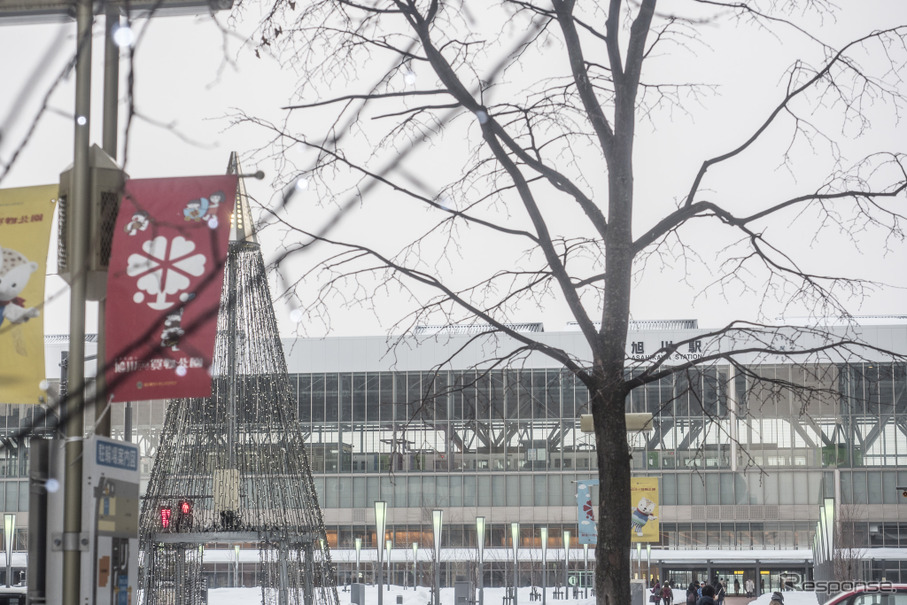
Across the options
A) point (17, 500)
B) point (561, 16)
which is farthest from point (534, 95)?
point (17, 500)

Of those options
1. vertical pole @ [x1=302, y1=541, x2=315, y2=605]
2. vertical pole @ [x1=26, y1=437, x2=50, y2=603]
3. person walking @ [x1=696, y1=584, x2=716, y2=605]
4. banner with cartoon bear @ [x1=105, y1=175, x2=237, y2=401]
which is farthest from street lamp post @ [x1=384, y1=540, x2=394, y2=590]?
vertical pole @ [x1=26, y1=437, x2=50, y2=603]

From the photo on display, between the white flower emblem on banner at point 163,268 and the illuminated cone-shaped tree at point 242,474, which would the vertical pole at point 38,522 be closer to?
the white flower emblem on banner at point 163,268

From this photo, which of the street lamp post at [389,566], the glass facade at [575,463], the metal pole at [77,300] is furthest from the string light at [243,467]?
the glass facade at [575,463]

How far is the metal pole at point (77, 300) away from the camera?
233 inches

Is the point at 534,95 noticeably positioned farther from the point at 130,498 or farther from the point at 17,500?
the point at 17,500

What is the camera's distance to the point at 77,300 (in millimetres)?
6312

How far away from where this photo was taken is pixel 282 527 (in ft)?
48.6

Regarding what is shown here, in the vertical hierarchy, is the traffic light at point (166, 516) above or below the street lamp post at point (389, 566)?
above

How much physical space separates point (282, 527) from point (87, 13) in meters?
9.65

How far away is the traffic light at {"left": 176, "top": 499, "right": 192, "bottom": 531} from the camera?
15.2 metres

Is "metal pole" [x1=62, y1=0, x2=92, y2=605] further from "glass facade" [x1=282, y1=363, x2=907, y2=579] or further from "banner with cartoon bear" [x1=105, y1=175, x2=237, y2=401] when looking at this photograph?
"glass facade" [x1=282, y1=363, x2=907, y2=579]

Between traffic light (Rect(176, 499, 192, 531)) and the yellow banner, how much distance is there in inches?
505

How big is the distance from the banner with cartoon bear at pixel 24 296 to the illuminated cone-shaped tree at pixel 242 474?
7.55 meters

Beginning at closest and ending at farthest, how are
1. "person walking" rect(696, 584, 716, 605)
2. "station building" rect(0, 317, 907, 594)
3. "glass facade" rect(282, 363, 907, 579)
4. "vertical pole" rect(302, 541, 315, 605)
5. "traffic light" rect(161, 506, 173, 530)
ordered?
"vertical pole" rect(302, 541, 315, 605), "traffic light" rect(161, 506, 173, 530), "person walking" rect(696, 584, 716, 605), "station building" rect(0, 317, 907, 594), "glass facade" rect(282, 363, 907, 579)
